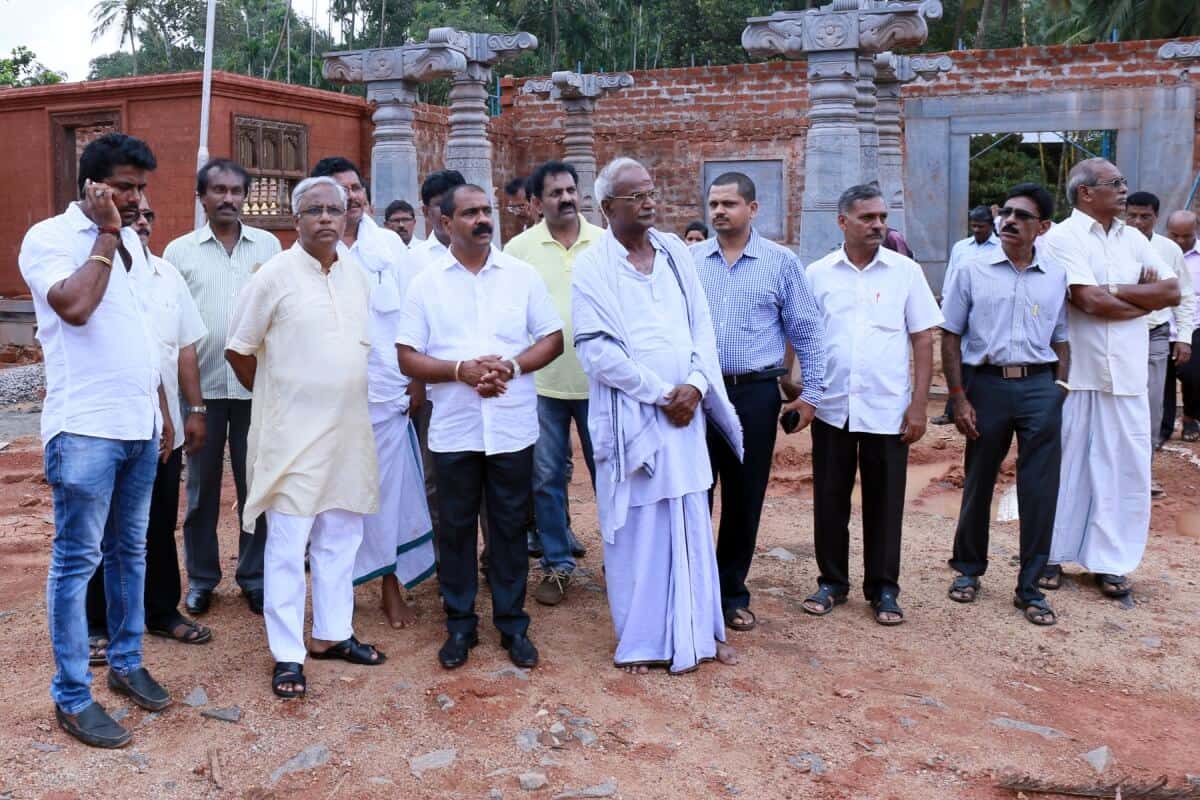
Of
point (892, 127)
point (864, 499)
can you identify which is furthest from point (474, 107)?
point (864, 499)

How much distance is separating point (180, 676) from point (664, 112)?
47.0 feet

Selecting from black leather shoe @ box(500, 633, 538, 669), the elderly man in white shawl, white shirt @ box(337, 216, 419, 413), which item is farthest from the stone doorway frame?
black leather shoe @ box(500, 633, 538, 669)

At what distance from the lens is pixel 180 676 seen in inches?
173

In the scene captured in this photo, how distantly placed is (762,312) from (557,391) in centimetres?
109

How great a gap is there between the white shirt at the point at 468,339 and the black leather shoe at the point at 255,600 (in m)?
1.32

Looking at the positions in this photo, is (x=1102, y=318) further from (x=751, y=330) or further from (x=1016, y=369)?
(x=751, y=330)

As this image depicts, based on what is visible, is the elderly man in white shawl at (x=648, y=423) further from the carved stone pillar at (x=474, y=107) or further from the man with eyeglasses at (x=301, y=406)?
the carved stone pillar at (x=474, y=107)

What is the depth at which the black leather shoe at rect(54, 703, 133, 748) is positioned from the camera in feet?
12.3

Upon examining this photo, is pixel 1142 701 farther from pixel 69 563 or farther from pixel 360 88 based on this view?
pixel 360 88

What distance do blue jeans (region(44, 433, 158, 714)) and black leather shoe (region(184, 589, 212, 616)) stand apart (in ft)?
3.54

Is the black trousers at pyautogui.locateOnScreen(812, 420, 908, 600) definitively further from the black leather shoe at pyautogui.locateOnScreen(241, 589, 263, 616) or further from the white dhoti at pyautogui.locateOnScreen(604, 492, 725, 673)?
the black leather shoe at pyautogui.locateOnScreen(241, 589, 263, 616)

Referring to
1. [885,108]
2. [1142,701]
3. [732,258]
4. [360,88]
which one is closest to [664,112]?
[885,108]

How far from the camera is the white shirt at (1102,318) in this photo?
5340 millimetres

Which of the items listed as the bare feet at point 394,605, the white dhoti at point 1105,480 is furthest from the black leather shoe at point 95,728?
the white dhoti at point 1105,480
